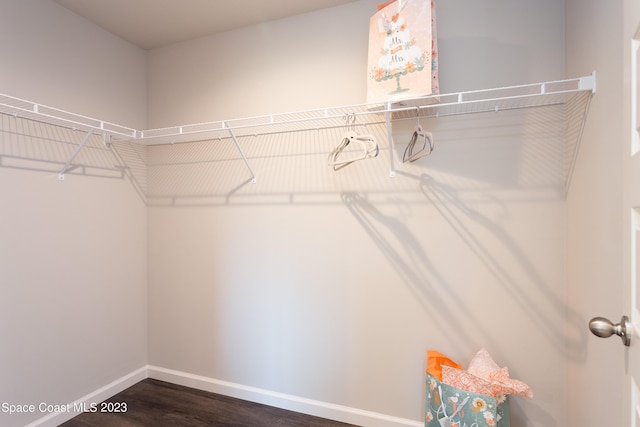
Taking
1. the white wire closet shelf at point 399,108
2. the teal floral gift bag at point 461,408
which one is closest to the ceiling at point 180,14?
the white wire closet shelf at point 399,108

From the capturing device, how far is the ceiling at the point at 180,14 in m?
1.81

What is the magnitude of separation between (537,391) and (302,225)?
4.74 ft

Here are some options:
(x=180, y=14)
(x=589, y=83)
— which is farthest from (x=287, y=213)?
(x=589, y=83)

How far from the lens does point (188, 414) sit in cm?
189

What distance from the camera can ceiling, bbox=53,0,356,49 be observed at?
1814 mm

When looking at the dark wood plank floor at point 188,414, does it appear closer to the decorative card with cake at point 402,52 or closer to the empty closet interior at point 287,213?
the empty closet interior at point 287,213

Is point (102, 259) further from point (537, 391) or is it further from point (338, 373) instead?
point (537, 391)

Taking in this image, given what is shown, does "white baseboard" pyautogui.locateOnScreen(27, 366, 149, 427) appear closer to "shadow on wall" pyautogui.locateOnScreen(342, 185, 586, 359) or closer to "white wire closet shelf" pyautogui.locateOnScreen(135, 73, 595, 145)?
"white wire closet shelf" pyautogui.locateOnScreen(135, 73, 595, 145)

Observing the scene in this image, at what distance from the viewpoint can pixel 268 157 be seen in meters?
2.00

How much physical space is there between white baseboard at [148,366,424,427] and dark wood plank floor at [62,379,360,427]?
31 mm

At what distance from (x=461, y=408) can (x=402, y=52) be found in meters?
1.60

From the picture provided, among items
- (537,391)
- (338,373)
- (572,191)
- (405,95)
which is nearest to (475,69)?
(405,95)

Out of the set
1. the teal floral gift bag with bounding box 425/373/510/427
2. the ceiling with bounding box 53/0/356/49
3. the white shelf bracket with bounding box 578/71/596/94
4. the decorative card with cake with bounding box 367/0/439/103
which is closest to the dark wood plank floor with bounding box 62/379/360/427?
the teal floral gift bag with bounding box 425/373/510/427

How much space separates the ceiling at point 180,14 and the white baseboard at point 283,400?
91.5 inches
